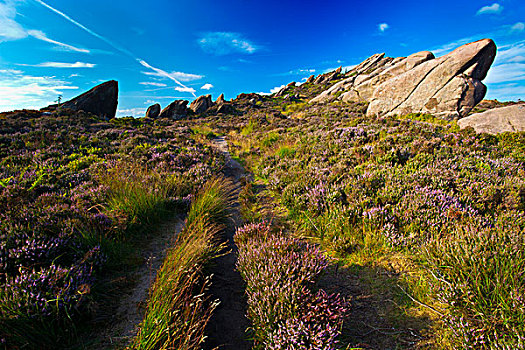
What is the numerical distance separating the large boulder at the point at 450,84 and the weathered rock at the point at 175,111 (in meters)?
41.8

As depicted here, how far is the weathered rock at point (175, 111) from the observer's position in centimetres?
4482

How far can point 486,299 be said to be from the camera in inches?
95.5

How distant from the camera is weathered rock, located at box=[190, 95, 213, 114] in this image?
5272 centimetres

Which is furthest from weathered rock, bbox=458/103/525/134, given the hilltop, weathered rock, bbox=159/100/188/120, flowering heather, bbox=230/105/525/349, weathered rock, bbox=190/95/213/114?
weathered rock, bbox=190/95/213/114

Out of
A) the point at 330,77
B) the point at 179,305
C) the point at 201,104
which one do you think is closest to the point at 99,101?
the point at 201,104

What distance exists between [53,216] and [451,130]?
15.0 meters

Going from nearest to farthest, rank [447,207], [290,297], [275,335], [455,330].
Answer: [455,330] → [275,335] → [290,297] → [447,207]

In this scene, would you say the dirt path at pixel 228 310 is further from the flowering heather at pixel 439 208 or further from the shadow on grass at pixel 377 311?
the flowering heather at pixel 439 208

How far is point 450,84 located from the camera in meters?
12.2

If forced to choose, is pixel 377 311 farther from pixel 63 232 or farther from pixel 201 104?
pixel 201 104

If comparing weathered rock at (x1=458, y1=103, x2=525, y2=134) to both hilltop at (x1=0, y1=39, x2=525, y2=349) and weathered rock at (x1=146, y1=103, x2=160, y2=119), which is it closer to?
hilltop at (x1=0, y1=39, x2=525, y2=349)

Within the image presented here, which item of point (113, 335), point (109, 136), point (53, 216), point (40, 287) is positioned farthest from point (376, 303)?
point (109, 136)

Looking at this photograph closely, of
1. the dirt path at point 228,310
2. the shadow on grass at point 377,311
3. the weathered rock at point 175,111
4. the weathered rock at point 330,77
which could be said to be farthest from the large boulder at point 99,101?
the weathered rock at point 330,77

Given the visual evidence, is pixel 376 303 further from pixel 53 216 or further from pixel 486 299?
pixel 53 216
